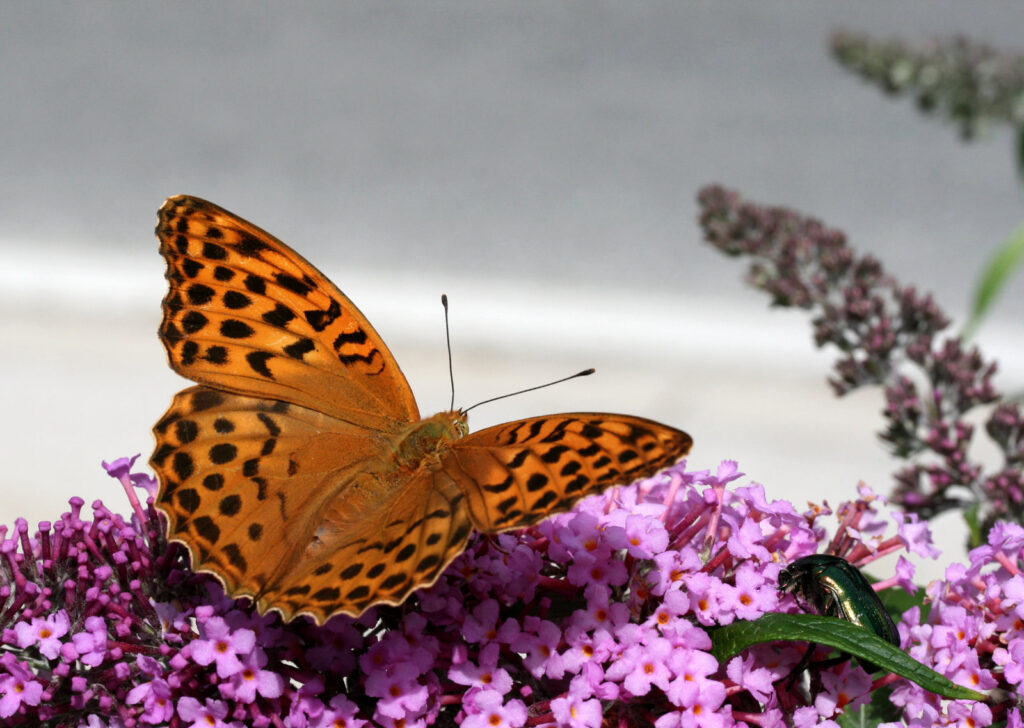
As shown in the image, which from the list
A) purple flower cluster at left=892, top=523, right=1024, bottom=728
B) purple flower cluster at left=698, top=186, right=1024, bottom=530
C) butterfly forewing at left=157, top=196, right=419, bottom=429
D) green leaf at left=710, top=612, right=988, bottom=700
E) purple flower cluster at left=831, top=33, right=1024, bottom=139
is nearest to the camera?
green leaf at left=710, top=612, right=988, bottom=700

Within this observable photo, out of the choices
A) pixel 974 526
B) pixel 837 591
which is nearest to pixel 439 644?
pixel 837 591

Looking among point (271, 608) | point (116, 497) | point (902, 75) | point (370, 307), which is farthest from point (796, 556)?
point (370, 307)

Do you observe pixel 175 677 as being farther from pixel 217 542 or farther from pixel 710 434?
pixel 710 434

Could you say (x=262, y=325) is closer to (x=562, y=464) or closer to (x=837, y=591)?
(x=562, y=464)

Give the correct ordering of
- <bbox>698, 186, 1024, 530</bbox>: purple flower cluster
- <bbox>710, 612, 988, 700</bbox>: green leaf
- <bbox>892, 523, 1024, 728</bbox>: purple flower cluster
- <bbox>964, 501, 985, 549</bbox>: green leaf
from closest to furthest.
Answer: <bbox>710, 612, 988, 700</bbox>: green leaf, <bbox>892, 523, 1024, 728</bbox>: purple flower cluster, <bbox>964, 501, 985, 549</bbox>: green leaf, <bbox>698, 186, 1024, 530</bbox>: purple flower cluster

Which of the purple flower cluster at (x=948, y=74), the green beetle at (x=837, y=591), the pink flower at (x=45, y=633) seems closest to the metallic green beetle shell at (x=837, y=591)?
the green beetle at (x=837, y=591)

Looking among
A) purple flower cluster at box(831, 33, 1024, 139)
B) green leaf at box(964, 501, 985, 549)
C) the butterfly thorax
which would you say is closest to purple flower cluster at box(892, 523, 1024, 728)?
green leaf at box(964, 501, 985, 549)

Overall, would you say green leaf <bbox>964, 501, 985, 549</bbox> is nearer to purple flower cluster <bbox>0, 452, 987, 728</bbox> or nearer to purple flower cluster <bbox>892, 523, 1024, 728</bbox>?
purple flower cluster <bbox>892, 523, 1024, 728</bbox>
